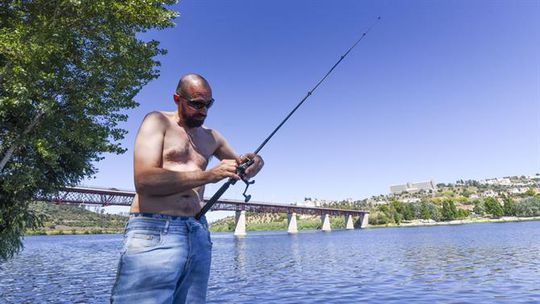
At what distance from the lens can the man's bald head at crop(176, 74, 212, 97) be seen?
356 centimetres

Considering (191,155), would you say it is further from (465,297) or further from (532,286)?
(532,286)

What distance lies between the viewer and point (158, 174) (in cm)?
305

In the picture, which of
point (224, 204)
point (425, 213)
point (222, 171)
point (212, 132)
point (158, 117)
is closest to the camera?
point (222, 171)

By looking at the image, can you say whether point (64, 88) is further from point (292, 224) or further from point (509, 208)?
point (509, 208)

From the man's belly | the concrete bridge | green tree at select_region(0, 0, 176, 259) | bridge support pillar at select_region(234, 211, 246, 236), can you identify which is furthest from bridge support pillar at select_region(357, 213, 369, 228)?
the man's belly

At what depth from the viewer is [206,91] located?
3584 mm

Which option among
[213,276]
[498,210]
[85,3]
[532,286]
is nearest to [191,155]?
[85,3]

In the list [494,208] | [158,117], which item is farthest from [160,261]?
[494,208]

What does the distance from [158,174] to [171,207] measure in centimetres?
41

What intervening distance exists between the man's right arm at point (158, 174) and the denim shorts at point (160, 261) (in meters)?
0.31

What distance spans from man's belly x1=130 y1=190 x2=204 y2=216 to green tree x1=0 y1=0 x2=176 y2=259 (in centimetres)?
1223

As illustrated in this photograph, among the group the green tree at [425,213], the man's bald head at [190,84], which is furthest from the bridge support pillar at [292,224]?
the man's bald head at [190,84]

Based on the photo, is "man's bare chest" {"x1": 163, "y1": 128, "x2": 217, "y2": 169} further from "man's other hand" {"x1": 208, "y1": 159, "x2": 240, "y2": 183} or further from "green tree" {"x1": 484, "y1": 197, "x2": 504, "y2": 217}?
"green tree" {"x1": 484, "y1": 197, "x2": 504, "y2": 217}

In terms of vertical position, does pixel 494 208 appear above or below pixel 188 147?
above
